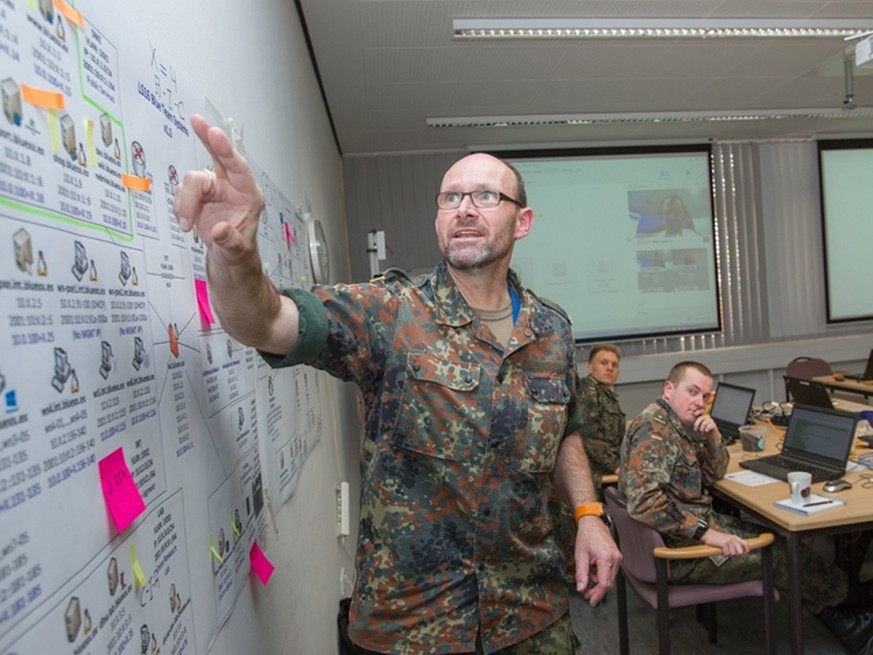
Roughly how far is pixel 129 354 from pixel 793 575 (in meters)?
2.39

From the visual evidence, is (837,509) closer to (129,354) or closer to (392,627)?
(392,627)

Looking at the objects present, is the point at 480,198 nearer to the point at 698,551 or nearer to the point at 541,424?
the point at 541,424

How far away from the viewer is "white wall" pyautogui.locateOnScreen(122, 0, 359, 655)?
83cm

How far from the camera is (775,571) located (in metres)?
2.32

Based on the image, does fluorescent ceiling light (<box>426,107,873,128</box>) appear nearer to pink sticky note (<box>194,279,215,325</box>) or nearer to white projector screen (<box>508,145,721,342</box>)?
white projector screen (<box>508,145,721,342</box>)

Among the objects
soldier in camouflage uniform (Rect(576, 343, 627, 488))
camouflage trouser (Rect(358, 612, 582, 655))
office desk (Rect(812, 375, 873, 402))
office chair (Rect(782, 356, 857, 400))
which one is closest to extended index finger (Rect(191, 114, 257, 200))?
camouflage trouser (Rect(358, 612, 582, 655))

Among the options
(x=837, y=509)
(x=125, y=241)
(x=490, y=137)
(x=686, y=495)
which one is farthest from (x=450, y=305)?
(x=490, y=137)

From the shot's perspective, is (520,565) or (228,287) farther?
(520,565)

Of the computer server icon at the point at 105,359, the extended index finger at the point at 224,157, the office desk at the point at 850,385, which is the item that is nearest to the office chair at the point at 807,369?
the office desk at the point at 850,385

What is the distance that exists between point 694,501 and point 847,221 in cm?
500

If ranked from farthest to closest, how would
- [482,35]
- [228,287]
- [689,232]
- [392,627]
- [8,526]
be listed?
[689,232] < [482,35] < [392,627] < [228,287] < [8,526]

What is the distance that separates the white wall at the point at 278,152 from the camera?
832mm

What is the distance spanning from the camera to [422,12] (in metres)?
2.78

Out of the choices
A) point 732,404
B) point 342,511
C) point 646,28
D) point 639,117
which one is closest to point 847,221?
point 639,117
